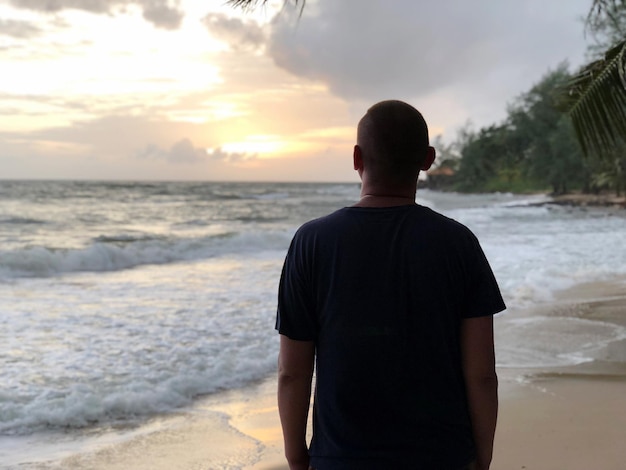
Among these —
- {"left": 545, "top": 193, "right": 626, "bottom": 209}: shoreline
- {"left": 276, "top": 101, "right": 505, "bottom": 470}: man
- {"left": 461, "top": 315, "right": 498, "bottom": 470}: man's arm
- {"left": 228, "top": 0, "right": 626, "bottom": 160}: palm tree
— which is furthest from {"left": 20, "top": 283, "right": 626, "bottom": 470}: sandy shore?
{"left": 545, "top": 193, "right": 626, "bottom": 209}: shoreline

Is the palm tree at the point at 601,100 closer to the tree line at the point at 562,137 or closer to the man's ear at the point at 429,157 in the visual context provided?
the tree line at the point at 562,137

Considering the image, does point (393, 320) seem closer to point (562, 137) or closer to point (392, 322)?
point (392, 322)

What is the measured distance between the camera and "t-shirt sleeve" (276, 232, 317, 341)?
165 centimetres

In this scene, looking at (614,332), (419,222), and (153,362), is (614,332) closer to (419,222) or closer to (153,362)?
(153,362)

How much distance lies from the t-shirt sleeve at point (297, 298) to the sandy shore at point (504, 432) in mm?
2444

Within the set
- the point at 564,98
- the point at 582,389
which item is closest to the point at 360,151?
the point at 582,389

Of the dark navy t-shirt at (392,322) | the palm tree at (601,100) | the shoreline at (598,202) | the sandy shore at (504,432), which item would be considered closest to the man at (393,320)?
the dark navy t-shirt at (392,322)

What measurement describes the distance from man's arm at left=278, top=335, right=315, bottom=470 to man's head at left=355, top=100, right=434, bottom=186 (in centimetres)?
45

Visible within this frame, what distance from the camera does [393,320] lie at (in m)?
1.59

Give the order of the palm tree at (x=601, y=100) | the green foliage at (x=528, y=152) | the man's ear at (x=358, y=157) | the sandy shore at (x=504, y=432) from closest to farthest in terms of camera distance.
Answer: the man's ear at (x=358, y=157) → the sandy shore at (x=504, y=432) → the palm tree at (x=601, y=100) → the green foliage at (x=528, y=152)

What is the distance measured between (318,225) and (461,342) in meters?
0.43

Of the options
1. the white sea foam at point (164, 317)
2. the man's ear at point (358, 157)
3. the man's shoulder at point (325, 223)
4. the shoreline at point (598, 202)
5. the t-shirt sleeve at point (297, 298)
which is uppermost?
the man's ear at point (358, 157)

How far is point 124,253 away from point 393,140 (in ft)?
48.8

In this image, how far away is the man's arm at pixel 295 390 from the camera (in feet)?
5.66
